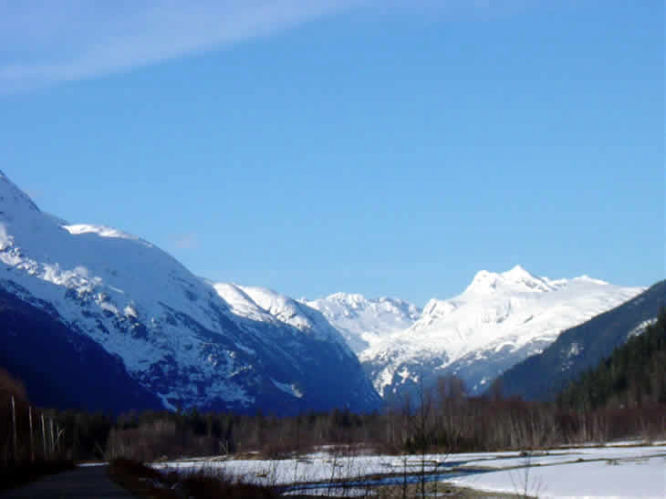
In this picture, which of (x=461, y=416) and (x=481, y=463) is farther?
(x=461, y=416)

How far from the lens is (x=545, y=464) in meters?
76.8

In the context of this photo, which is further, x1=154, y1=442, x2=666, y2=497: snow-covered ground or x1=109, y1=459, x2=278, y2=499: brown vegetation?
x1=154, y1=442, x2=666, y2=497: snow-covered ground

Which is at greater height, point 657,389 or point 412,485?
point 657,389

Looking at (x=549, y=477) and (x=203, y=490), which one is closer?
(x=203, y=490)

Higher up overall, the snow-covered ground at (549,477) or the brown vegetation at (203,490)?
the snow-covered ground at (549,477)

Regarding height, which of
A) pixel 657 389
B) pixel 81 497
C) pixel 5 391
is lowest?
pixel 81 497

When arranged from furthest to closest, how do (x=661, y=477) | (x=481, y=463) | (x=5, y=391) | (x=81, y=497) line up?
(x=5, y=391) < (x=481, y=463) < (x=661, y=477) < (x=81, y=497)

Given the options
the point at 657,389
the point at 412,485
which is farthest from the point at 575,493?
the point at 657,389

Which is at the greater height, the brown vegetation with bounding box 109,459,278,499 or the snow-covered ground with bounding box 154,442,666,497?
the snow-covered ground with bounding box 154,442,666,497

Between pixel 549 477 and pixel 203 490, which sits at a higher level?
pixel 549 477

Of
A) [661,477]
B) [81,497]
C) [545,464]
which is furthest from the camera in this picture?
[545,464]

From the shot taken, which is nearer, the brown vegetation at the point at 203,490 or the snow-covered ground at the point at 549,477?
the brown vegetation at the point at 203,490

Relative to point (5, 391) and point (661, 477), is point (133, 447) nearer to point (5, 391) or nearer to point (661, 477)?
point (5, 391)

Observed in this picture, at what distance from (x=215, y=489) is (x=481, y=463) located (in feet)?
187
